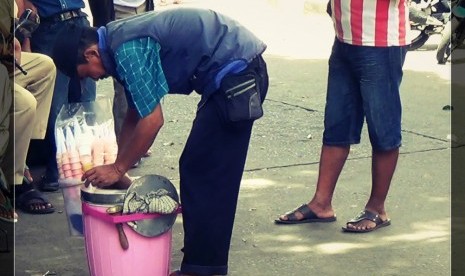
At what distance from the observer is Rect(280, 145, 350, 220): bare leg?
18.8ft

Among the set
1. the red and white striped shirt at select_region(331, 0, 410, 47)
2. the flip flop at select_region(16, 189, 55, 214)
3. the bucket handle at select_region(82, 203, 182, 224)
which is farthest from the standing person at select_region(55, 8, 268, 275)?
the flip flop at select_region(16, 189, 55, 214)

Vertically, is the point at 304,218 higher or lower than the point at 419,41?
higher

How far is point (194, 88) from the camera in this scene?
15.2 ft

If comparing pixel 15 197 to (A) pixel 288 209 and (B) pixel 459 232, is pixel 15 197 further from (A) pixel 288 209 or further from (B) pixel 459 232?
(B) pixel 459 232

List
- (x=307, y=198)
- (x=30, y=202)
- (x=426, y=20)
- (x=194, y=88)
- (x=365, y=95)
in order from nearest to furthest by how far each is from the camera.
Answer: (x=194, y=88), (x=365, y=95), (x=30, y=202), (x=307, y=198), (x=426, y=20)

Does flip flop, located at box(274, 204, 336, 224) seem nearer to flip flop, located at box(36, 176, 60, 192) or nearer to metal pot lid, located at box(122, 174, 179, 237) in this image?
metal pot lid, located at box(122, 174, 179, 237)

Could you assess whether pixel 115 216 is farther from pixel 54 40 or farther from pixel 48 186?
pixel 54 40

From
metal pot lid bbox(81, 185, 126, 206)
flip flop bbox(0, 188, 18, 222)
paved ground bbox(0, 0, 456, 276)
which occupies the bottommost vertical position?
paved ground bbox(0, 0, 456, 276)

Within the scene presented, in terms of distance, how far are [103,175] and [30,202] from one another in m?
1.61

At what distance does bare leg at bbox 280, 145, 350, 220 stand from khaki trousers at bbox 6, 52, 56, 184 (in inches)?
60.2

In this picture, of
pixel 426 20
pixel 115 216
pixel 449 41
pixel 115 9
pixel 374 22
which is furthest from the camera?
pixel 426 20

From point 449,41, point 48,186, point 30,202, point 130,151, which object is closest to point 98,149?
point 130,151

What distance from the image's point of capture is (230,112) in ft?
14.8

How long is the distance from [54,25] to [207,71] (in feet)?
6.59
